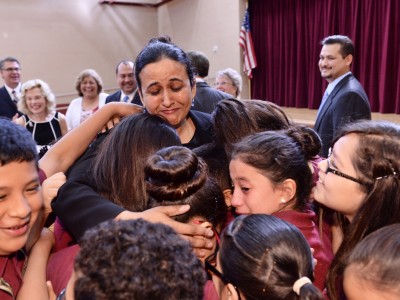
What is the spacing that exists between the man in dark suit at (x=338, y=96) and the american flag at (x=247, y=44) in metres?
4.41

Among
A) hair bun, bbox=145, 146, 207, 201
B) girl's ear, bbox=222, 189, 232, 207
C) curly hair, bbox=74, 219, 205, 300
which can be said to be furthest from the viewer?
girl's ear, bbox=222, 189, 232, 207

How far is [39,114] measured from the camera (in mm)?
4570

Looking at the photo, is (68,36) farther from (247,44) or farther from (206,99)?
(206,99)

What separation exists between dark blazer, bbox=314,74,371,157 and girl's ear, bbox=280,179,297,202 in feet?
6.67

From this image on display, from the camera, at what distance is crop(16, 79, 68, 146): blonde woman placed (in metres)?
4.52

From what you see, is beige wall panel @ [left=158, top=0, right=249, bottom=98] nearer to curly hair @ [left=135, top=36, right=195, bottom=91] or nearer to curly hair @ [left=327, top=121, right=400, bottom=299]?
curly hair @ [left=135, top=36, right=195, bottom=91]

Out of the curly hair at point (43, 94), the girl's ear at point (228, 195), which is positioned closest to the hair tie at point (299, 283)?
the girl's ear at point (228, 195)

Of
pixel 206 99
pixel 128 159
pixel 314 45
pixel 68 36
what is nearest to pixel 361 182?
pixel 128 159

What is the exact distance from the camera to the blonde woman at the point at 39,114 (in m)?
4.52

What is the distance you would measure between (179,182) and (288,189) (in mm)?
445

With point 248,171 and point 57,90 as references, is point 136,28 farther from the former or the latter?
point 248,171

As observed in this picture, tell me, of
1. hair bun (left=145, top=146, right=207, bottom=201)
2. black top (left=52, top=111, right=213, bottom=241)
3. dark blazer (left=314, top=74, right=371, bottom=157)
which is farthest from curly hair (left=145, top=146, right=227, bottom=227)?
dark blazer (left=314, top=74, right=371, bottom=157)

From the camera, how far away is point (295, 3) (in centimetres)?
765

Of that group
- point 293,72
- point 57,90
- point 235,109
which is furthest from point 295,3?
point 235,109
